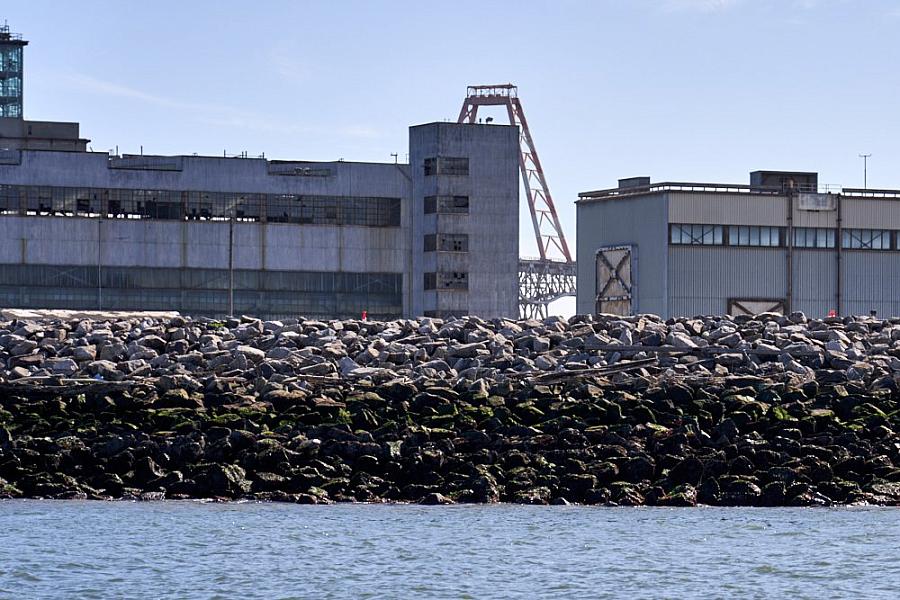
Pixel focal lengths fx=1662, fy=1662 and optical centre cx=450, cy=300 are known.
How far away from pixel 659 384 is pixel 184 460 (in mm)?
10600

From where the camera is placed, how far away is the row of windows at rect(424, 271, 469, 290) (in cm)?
9606

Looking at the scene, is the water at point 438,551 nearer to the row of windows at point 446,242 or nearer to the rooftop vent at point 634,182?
the rooftop vent at point 634,182

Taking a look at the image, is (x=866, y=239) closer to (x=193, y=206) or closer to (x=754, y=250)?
(x=754, y=250)

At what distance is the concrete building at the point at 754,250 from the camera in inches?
2948

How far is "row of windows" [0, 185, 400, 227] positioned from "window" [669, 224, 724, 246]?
83.9 ft

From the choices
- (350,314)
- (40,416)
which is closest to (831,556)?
(40,416)

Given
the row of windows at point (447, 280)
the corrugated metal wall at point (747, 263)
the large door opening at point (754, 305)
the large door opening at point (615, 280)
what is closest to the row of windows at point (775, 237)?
the corrugated metal wall at point (747, 263)

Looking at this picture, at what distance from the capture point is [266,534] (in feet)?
87.0

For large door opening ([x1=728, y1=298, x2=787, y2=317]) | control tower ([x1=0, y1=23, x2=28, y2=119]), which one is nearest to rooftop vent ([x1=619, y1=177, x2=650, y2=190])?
large door opening ([x1=728, y1=298, x2=787, y2=317])

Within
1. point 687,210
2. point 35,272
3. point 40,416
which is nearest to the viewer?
point 40,416

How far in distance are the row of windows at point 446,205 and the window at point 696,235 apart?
23.7m

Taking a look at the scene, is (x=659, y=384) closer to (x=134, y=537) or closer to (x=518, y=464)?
(x=518, y=464)

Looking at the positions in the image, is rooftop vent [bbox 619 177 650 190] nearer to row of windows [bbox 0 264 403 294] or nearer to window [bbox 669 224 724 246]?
window [bbox 669 224 724 246]

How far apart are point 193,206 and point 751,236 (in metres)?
33.0
